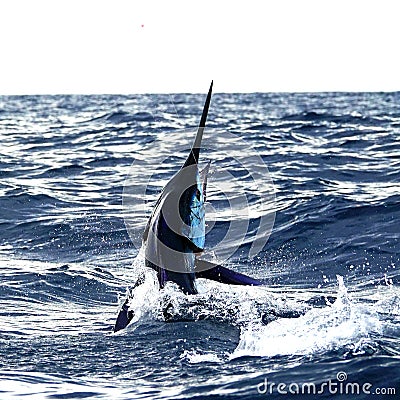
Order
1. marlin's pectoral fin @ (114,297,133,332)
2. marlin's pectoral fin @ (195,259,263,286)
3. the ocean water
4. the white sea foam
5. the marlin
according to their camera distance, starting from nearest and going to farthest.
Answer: the ocean water → the white sea foam → marlin's pectoral fin @ (195,259,263,286) → the marlin → marlin's pectoral fin @ (114,297,133,332)

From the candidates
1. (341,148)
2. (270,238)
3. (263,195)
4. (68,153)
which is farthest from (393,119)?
(270,238)

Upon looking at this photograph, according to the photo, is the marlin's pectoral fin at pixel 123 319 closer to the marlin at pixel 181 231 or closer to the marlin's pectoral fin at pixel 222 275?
the marlin at pixel 181 231

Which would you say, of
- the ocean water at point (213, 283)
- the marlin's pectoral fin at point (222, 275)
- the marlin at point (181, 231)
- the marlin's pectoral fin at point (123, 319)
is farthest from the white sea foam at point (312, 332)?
the marlin's pectoral fin at point (123, 319)

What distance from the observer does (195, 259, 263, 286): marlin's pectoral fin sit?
22.3ft

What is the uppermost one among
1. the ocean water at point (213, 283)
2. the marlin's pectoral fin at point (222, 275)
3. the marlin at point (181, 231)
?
the marlin at point (181, 231)

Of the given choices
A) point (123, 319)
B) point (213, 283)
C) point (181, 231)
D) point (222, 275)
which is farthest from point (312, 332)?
point (213, 283)

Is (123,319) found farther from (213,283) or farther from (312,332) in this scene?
(312,332)

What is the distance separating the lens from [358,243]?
440 inches

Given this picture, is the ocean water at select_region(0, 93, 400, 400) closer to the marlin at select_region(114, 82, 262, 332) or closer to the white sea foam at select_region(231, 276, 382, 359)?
the white sea foam at select_region(231, 276, 382, 359)

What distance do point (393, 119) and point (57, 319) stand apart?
20.9 m

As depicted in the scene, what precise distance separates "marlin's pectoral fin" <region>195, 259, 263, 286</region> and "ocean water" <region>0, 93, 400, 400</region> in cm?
30

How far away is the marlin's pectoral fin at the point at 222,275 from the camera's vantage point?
267 inches

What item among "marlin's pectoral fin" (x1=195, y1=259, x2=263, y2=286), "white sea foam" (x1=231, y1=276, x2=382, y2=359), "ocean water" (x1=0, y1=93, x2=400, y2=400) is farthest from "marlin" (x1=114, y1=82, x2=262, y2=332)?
"white sea foam" (x1=231, y1=276, x2=382, y2=359)

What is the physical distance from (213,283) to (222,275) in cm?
122
